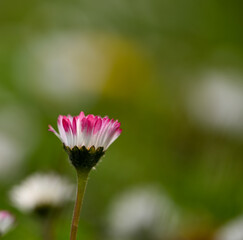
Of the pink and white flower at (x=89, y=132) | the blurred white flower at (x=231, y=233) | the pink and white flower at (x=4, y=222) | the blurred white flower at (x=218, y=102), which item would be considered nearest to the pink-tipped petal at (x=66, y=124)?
the pink and white flower at (x=89, y=132)

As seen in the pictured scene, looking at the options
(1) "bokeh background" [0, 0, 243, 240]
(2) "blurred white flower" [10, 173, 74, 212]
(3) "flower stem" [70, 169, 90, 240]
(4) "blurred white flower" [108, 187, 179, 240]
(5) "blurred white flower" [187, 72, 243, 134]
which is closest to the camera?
(3) "flower stem" [70, 169, 90, 240]

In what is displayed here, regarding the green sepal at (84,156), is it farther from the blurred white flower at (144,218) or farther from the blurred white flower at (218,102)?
the blurred white flower at (218,102)

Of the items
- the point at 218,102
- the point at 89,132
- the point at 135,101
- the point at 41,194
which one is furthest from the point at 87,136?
the point at 135,101

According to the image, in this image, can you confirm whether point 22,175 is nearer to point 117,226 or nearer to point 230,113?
point 117,226

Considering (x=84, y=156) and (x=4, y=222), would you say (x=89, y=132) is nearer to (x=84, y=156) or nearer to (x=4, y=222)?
(x=84, y=156)

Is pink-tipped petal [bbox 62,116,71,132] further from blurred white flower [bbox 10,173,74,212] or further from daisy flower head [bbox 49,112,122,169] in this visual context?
blurred white flower [bbox 10,173,74,212]

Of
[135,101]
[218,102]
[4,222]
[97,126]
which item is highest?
[135,101]

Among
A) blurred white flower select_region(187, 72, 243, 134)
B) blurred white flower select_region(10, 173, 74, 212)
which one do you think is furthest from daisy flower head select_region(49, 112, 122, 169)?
blurred white flower select_region(187, 72, 243, 134)
